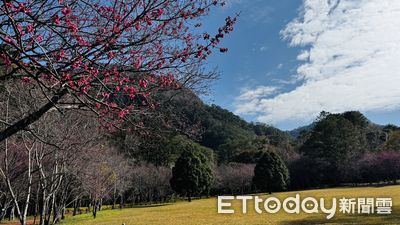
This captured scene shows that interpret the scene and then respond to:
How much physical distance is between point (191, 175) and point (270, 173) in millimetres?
12067

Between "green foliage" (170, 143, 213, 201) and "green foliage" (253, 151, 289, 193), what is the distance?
7.96 metres

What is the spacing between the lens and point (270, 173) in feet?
179

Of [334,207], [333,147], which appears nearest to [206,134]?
[333,147]

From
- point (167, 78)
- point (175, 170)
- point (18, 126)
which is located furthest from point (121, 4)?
point (175, 170)

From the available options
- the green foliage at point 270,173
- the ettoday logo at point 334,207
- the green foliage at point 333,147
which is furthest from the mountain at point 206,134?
the green foliage at point 270,173

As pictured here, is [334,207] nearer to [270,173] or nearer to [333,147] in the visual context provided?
[270,173]

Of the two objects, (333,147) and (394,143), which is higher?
(394,143)

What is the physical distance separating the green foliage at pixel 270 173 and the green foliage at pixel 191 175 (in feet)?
26.1

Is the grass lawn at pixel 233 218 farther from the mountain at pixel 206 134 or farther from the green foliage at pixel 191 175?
the green foliage at pixel 191 175

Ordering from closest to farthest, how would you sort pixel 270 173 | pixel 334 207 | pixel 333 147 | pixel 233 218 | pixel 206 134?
pixel 233 218 → pixel 334 207 → pixel 270 173 → pixel 333 147 → pixel 206 134

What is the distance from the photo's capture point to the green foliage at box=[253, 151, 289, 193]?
180 feet

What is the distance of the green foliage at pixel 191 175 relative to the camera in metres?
50.2

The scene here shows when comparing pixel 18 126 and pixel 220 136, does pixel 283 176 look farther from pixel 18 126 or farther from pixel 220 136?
pixel 18 126

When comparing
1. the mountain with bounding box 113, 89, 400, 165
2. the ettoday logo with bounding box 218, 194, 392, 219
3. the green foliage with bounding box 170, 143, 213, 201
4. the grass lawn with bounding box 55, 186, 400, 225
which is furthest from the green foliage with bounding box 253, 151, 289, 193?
the grass lawn with bounding box 55, 186, 400, 225
